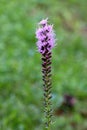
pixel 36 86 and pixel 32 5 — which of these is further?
pixel 32 5

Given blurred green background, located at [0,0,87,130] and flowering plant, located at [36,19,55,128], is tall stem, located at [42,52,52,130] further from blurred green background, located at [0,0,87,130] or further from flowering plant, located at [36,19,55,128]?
blurred green background, located at [0,0,87,130]

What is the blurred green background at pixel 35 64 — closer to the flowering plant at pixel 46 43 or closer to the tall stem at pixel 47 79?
the tall stem at pixel 47 79

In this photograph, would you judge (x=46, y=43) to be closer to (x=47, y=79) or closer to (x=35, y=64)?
(x=47, y=79)

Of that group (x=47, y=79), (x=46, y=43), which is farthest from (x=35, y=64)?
(x=46, y=43)

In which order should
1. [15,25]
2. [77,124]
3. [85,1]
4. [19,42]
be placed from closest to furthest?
[77,124], [19,42], [15,25], [85,1]

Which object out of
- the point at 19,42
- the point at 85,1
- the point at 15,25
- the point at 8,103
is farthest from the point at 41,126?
the point at 85,1

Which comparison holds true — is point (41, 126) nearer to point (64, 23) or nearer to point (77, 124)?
point (77, 124)

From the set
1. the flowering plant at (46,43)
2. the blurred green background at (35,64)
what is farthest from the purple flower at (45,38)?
the blurred green background at (35,64)

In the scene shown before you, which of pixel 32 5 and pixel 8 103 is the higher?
pixel 32 5

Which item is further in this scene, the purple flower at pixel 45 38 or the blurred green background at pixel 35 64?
the blurred green background at pixel 35 64
